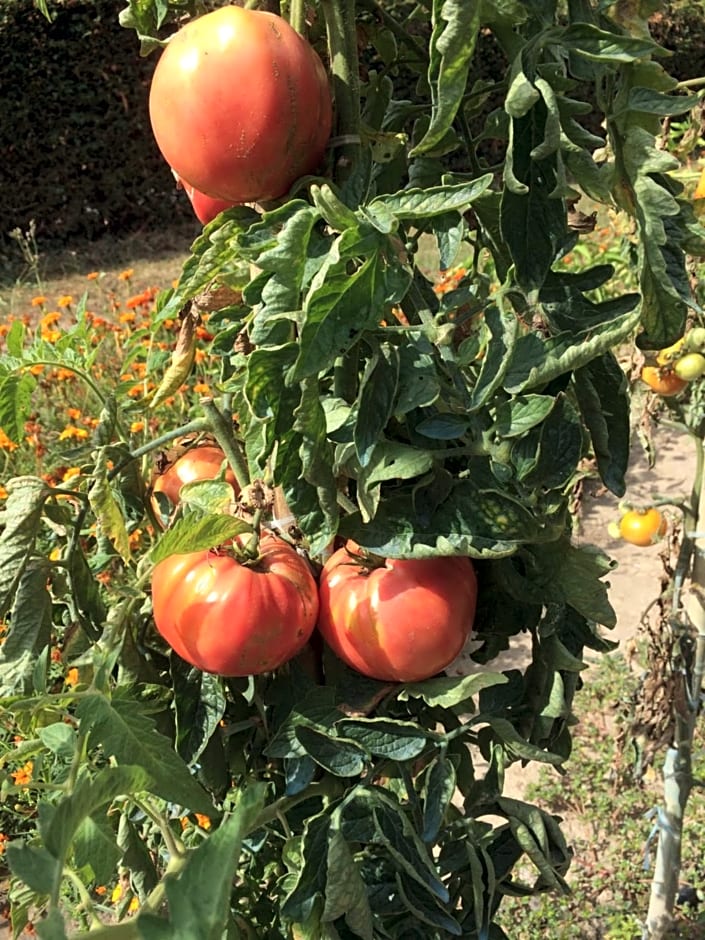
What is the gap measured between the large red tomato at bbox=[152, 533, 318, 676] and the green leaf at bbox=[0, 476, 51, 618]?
12 centimetres

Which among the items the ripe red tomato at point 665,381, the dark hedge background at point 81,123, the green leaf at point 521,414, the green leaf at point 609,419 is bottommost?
the dark hedge background at point 81,123

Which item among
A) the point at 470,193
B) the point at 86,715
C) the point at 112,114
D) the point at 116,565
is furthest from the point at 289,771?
the point at 112,114

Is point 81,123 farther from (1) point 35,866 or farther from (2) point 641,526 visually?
(1) point 35,866

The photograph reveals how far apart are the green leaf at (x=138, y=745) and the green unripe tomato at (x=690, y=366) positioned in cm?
122

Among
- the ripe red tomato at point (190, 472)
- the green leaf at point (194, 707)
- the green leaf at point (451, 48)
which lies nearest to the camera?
the green leaf at point (451, 48)

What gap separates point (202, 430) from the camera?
35.2 inches

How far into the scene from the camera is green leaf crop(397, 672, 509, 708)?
0.75 meters

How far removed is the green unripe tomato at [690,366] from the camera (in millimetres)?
1593

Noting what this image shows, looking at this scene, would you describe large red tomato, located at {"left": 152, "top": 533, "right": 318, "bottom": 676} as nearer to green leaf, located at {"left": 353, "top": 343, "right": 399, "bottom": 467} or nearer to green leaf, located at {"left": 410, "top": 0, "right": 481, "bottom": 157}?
green leaf, located at {"left": 353, "top": 343, "right": 399, "bottom": 467}

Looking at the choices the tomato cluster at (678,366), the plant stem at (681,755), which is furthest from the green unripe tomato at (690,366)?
the plant stem at (681,755)

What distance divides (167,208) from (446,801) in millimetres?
6741

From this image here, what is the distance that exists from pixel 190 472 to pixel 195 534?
215 millimetres

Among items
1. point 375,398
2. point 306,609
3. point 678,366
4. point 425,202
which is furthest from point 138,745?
point 678,366

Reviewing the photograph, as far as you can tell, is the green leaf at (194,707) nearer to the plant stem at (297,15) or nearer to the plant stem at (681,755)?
the plant stem at (297,15)
